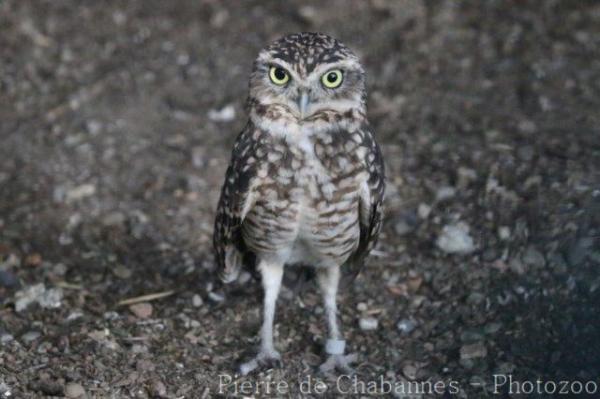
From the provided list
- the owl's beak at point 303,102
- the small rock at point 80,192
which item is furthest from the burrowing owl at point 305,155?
the small rock at point 80,192

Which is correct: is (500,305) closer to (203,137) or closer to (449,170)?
(449,170)

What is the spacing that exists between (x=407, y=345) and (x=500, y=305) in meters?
0.49

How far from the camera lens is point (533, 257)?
4.83m

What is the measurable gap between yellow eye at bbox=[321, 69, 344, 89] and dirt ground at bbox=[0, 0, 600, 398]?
4.39 feet

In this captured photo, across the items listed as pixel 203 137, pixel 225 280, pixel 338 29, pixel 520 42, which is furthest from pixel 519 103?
pixel 225 280

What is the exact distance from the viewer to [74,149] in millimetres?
6141

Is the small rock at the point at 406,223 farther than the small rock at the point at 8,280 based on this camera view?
Yes

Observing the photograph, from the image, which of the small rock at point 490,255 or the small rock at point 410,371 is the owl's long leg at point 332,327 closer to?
the small rock at point 410,371

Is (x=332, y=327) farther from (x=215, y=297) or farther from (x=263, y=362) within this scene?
(x=215, y=297)

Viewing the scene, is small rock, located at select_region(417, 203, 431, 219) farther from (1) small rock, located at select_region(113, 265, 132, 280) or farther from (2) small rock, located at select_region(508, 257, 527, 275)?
(1) small rock, located at select_region(113, 265, 132, 280)

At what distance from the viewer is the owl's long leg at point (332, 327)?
14.7 feet

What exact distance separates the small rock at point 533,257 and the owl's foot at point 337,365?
1.05m

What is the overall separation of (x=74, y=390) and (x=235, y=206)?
3.43 ft

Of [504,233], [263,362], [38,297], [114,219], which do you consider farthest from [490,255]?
[38,297]
